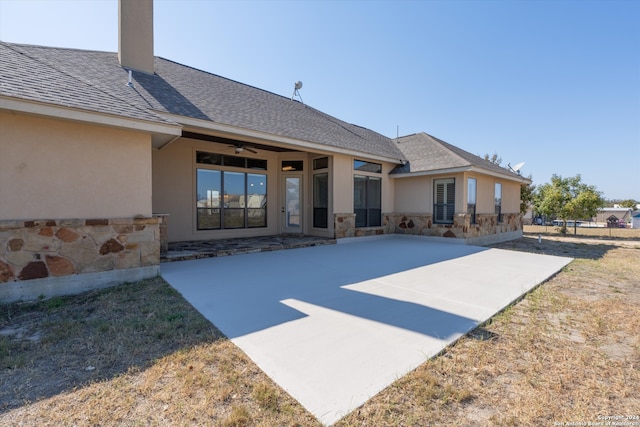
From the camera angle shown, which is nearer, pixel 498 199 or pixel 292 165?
pixel 292 165

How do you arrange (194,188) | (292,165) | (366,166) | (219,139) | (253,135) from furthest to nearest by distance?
1. (366,166)
2. (292,165)
3. (219,139)
4. (194,188)
5. (253,135)

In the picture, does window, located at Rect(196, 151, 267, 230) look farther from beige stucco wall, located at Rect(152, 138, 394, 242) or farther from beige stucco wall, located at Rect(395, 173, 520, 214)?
beige stucco wall, located at Rect(395, 173, 520, 214)

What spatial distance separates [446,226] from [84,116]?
1149 cm

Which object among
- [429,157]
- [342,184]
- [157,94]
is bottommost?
[342,184]

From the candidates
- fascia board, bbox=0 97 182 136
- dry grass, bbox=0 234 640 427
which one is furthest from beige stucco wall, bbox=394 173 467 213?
fascia board, bbox=0 97 182 136

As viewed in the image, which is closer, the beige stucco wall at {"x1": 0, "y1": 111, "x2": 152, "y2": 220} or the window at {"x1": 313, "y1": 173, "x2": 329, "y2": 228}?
the beige stucco wall at {"x1": 0, "y1": 111, "x2": 152, "y2": 220}

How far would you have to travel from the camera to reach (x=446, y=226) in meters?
11.3

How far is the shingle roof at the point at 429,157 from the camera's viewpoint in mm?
11133

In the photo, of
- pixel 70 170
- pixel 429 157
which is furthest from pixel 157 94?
pixel 429 157

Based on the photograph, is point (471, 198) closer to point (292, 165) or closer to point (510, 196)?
point (510, 196)

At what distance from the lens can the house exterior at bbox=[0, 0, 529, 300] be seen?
14.7ft

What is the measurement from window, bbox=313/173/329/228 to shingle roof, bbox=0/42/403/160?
1.62 metres

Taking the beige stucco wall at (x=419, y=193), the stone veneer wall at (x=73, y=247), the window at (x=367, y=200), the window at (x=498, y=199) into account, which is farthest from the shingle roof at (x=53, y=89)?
the window at (x=498, y=199)

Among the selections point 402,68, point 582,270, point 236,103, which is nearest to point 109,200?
point 236,103
